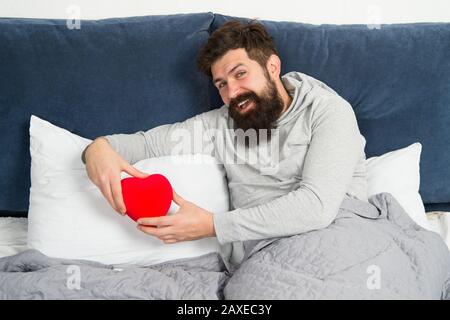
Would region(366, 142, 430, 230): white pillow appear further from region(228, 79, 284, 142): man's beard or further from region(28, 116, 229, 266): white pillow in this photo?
region(28, 116, 229, 266): white pillow

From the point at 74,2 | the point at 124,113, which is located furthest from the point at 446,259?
the point at 74,2

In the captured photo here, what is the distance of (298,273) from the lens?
1.09 metres

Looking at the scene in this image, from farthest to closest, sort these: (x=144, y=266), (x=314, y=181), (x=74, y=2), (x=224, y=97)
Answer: (x=74, y=2), (x=224, y=97), (x=144, y=266), (x=314, y=181)

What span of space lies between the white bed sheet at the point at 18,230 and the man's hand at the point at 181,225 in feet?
1.67

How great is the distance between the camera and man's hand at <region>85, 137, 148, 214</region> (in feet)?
3.87

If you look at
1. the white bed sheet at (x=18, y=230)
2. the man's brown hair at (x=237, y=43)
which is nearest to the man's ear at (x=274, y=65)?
the man's brown hair at (x=237, y=43)

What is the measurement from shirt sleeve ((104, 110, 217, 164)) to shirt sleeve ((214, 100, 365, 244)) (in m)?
0.32

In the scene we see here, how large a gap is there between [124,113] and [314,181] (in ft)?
2.16

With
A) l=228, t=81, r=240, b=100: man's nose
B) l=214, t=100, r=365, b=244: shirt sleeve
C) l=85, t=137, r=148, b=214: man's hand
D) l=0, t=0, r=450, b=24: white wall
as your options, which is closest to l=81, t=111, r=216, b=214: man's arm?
l=85, t=137, r=148, b=214: man's hand

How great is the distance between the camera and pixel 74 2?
1691 mm

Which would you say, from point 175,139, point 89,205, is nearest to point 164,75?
point 175,139

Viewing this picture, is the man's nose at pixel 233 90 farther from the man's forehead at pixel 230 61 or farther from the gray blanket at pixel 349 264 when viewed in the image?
the gray blanket at pixel 349 264

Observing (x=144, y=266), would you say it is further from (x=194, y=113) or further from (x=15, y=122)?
(x=15, y=122)

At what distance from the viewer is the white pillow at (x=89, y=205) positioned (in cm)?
132
